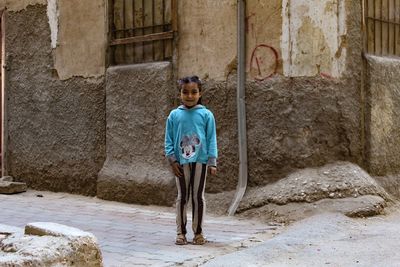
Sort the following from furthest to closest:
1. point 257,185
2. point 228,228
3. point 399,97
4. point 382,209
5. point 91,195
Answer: point 91,195 → point 399,97 → point 257,185 → point 382,209 → point 228,228

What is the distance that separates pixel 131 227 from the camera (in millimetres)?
5598

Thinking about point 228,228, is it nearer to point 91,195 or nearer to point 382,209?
point 382,209

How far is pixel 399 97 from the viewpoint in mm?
6859

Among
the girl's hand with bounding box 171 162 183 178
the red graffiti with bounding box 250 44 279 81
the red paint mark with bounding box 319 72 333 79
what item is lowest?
the girl's hand with bounding box 171 162 183 178

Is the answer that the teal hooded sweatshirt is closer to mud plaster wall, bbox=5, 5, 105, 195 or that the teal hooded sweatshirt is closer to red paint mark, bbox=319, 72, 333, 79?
red paint mark, bbox=319, 72, 333, 79

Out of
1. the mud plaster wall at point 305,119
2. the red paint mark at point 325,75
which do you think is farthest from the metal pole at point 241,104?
the red paint mark at point 325,75

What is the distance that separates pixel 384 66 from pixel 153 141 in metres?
2.68

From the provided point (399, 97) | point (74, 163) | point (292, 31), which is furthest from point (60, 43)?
point (399, 97)

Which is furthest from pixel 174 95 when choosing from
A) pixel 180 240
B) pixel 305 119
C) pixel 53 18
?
pixel 180 240

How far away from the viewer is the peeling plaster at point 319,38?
6086mm

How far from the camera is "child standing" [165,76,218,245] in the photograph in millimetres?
4852

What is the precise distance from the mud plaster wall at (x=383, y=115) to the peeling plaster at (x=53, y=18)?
4040 mm

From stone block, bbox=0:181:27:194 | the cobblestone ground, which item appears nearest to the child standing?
the cobblestone ground

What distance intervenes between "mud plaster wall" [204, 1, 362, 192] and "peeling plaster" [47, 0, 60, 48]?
2991 millimetres
